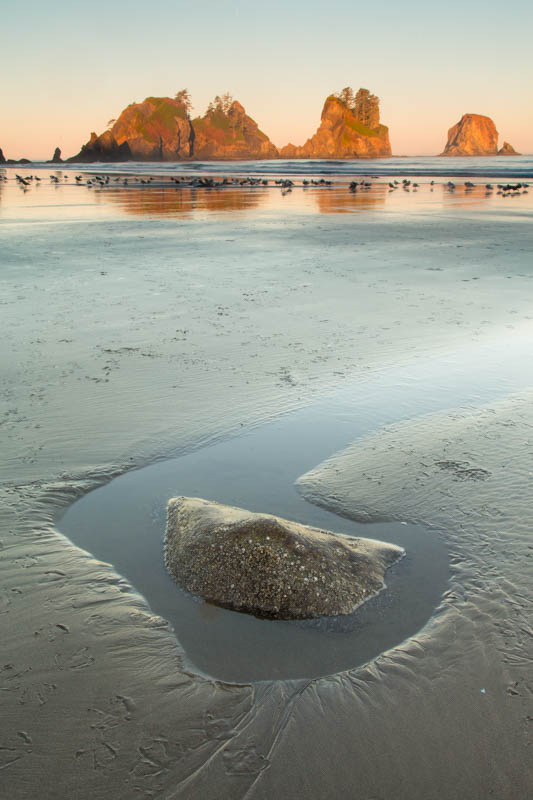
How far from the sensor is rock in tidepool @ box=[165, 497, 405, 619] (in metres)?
3.06

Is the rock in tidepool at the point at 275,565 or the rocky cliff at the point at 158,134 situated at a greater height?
the rocky cliff at the point at 158,134

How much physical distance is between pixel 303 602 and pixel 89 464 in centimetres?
219

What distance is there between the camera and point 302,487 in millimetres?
4176

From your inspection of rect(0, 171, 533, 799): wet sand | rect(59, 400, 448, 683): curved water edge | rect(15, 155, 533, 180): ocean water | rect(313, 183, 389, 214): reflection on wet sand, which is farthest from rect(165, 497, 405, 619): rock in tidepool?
rect(15, 155, 533, 180): ocean water

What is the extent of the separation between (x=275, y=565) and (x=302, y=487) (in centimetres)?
110

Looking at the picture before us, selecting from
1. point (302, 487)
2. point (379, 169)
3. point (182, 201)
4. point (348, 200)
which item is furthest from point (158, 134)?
point (302, 487)

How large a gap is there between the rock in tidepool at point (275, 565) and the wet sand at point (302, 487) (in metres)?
0.35

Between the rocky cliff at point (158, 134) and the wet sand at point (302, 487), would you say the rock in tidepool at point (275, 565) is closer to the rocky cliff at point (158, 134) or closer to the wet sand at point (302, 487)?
the wet sand at point (302, 487)

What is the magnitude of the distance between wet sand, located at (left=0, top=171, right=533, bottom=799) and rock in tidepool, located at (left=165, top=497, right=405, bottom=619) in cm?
35

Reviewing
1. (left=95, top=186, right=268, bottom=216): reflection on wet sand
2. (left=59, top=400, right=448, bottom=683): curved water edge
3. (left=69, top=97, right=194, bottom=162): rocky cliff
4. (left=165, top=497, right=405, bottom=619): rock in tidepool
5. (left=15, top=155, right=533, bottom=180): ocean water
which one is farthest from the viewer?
(left=69, top=97, right=194, bottom=162): rocky cliff

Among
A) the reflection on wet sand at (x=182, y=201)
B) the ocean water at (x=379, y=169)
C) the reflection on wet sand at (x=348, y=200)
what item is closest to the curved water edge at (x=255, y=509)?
the reflection on wet sand at (x=182, y=201)

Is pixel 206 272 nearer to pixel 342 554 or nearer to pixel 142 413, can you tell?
pixel 142 413

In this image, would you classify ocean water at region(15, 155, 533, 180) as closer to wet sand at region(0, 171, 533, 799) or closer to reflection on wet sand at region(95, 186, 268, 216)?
reflection on wet sand at region(95, 186, 268, 216)

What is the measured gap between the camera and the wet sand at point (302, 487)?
7.42ft
